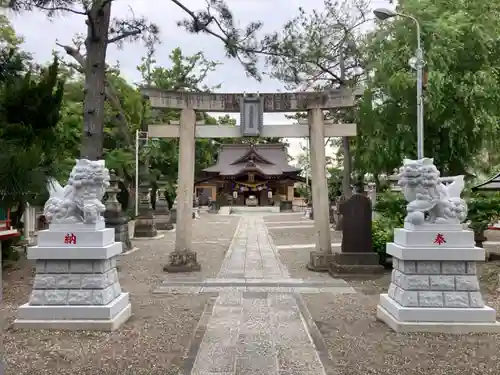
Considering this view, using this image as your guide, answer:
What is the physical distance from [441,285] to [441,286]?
0.01 m

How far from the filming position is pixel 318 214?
31.8 feet

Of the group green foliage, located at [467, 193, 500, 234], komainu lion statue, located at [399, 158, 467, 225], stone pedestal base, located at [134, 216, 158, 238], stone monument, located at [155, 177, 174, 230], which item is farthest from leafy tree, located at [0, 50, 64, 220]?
stone monument, located at [155, 177, 174, 230]

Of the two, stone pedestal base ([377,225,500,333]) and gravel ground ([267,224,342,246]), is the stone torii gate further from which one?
gravel ground ([267,224,342,246])

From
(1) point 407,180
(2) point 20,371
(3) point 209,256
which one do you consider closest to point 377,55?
(3) point 209,256

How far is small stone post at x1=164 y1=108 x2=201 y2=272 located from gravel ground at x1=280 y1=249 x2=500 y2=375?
12.3ft

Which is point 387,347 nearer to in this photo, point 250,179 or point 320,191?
point 320,191

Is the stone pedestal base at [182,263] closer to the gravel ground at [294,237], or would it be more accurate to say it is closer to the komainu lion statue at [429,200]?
the gravel ground at [294,237]

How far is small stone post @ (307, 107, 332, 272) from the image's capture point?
31.7 ft

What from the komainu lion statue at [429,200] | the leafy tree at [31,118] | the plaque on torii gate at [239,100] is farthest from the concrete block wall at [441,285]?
the leafy tree at [31,118]

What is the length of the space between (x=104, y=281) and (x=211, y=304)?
1755 millimetres

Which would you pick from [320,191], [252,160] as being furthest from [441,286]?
[252,160]

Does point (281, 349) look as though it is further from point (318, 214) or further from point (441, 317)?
point (318, 214)

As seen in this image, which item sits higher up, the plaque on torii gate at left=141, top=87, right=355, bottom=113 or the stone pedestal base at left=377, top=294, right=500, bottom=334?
the plaque on torii gate at left=141, top=87, right=355, bottom=113

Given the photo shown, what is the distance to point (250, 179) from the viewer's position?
42406 mm
